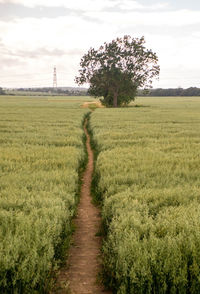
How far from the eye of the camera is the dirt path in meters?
4.59

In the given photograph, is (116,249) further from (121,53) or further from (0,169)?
(121,53)

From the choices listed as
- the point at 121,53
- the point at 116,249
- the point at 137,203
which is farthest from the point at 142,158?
the point at 121,53

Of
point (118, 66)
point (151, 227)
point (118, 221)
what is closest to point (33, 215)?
point (118, 221)

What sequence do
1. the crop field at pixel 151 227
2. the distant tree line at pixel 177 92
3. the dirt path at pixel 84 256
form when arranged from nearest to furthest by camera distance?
the crop field at pixel 151 227 < the dirt path at pixel 84 256 < the distant tree line at pixel 177 92

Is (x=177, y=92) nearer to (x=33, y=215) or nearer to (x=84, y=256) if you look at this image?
Answer: (x=33, y=215)

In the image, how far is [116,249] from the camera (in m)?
4.62

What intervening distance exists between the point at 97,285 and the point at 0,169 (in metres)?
6.66

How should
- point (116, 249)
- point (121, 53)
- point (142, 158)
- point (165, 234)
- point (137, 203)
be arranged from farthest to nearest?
point (121, 53) → point (142, 158) → point (137, 203) → point (165, 234) → point (116, 249)

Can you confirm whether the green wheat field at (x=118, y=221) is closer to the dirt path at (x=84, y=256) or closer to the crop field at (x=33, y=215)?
the crop field at (x=33, y=215)

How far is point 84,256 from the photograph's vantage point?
5516 mm

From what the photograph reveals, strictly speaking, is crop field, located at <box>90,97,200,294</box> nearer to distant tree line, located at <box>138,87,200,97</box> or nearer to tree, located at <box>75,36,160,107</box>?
tree, located at <box>75,36,160,107</box>

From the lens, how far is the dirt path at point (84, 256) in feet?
15.1

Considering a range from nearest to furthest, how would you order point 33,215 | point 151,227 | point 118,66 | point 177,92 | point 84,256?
point 151,227 → point 84,256 → point 33,215 → point 118,66 → point 177,92

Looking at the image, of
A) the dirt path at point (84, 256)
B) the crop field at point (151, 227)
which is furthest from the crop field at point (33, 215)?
the crop field at point (151, 227)
